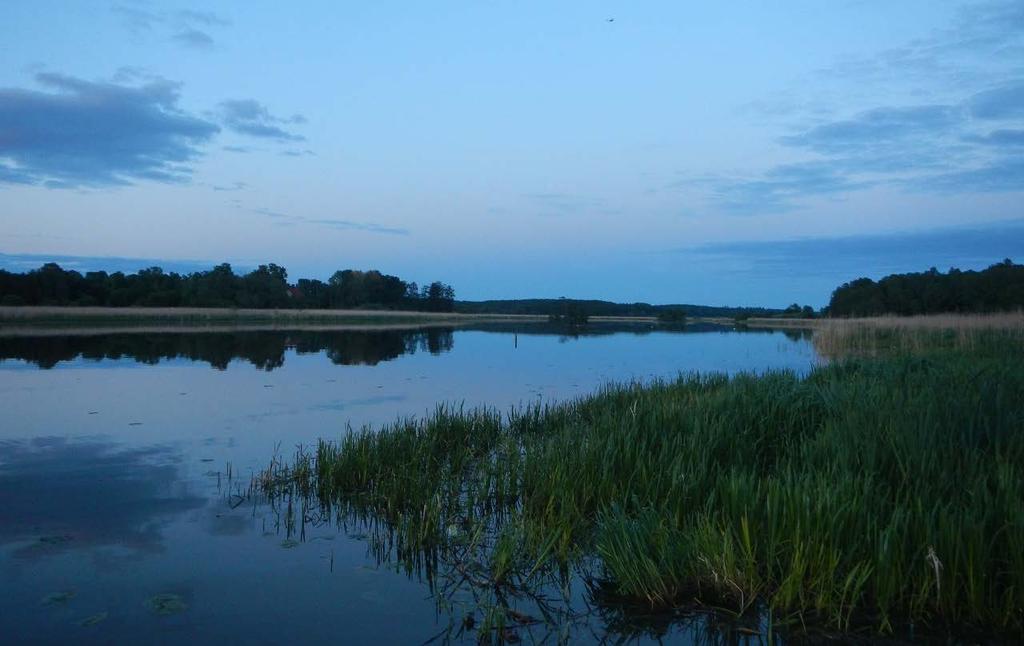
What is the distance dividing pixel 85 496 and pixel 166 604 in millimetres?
3618

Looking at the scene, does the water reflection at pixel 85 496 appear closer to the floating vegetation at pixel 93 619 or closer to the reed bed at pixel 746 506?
the reed bed at pixel 746 506

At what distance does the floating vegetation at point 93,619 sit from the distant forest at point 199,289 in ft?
208

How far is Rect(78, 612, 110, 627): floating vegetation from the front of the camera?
15.6ft

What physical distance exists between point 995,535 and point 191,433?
11280 mm

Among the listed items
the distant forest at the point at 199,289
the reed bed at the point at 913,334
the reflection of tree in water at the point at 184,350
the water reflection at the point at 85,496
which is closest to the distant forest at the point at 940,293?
the reed bed at the point at 913,334

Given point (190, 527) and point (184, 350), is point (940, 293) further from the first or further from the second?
point (190, 527)

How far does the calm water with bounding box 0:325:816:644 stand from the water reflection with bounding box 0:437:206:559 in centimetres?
3

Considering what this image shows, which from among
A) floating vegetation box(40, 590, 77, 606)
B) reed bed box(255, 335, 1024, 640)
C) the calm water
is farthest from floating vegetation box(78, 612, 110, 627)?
reed bed box(255, 335, 1024, 640)

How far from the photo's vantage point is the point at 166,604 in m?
5.14

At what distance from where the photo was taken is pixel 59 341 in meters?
32.8

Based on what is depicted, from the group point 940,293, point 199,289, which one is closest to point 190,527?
point 940,293

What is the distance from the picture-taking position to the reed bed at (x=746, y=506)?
175 inches

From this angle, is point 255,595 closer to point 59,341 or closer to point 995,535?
point 995,535

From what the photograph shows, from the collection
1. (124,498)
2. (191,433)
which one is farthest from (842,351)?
(124,498)
